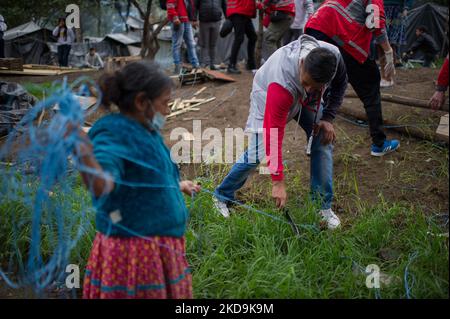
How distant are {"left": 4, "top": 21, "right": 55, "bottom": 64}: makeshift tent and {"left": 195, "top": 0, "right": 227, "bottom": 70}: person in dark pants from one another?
493 inches

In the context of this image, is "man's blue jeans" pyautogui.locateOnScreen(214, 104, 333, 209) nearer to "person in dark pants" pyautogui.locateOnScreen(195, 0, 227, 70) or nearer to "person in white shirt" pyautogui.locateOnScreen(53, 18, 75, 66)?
"person in dark pants" pyautogui.locateOnScreen(195, 0, 227, 70)

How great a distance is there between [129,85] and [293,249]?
1718 millimetres

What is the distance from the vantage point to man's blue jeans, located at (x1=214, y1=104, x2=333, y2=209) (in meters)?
3.11

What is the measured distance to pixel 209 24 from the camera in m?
7.82

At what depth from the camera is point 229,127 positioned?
17.7ft

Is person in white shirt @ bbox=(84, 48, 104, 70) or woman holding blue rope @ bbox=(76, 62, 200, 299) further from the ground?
woman holding blue rope @ bbox=(76, 62, 200, 299)

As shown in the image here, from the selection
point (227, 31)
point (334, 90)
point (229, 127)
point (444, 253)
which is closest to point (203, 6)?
point (227, 31)

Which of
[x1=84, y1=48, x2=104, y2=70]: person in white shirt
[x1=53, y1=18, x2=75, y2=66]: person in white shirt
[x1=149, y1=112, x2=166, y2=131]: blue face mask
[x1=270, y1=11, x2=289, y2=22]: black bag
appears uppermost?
[x1=149, y1=112, x2=166, y2=131]: blue face mask

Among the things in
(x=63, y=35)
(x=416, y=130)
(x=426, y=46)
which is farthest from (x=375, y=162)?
(x=63, y=35)

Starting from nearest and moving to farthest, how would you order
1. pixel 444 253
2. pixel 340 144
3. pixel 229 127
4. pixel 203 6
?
1. pixel 444 253
2. pixel 340 144
3. pixel 229 127
4. pixel 203 6

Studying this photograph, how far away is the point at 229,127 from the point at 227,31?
306 cm

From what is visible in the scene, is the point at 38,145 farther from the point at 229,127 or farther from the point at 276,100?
the point at 229,127

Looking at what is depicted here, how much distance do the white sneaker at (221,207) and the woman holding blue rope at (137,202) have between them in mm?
1506

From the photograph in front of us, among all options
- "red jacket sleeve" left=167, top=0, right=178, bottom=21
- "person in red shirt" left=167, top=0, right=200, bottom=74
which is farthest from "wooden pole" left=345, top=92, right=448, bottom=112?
"red jacket sleeve" left=167, top=0, right=178, bottom=21
